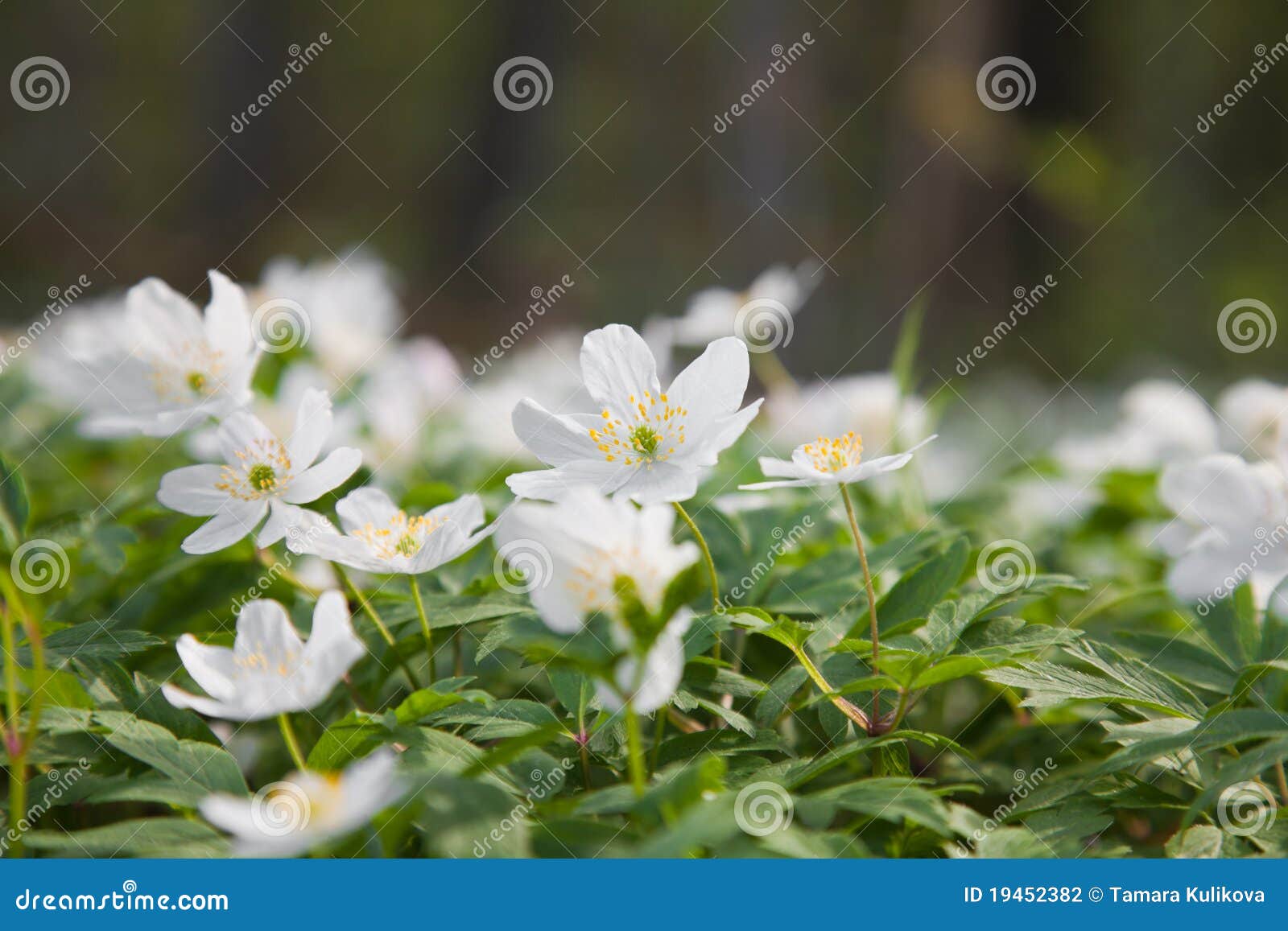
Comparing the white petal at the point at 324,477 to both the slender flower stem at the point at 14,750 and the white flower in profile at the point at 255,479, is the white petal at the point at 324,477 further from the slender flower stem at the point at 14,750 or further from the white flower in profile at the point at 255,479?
the slender flower stem at the point at 14,750

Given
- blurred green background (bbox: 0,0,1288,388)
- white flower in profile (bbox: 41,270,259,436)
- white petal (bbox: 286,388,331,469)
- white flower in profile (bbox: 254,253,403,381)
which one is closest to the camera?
white petal (bbox: 286,388,331,469)

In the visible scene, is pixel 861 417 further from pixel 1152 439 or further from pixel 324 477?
pixel 324 477

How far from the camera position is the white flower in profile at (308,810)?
80 cm

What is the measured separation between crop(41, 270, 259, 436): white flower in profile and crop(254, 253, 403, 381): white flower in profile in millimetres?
637

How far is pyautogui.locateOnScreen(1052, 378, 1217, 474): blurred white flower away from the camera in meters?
1.82


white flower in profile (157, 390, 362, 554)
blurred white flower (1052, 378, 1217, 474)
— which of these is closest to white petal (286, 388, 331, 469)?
white flower in profile (157, 390, 362, 554)

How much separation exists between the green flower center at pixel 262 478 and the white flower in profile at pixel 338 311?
1.01 m

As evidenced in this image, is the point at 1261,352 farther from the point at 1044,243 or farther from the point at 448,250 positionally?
the point at 448,250

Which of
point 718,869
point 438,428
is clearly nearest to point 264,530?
point 718,869

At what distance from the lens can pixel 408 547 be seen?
117 cm

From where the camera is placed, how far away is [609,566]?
0.96 meters

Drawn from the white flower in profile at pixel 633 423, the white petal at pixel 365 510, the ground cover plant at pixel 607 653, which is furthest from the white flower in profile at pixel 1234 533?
the white petal at pixel 365 510

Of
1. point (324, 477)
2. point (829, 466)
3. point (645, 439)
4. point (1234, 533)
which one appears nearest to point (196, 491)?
point (324, 477)

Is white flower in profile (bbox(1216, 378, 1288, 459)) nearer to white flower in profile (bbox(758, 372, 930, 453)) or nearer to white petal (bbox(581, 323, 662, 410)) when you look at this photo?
white flower in profile (bbox(758, 372, 930, 453))
